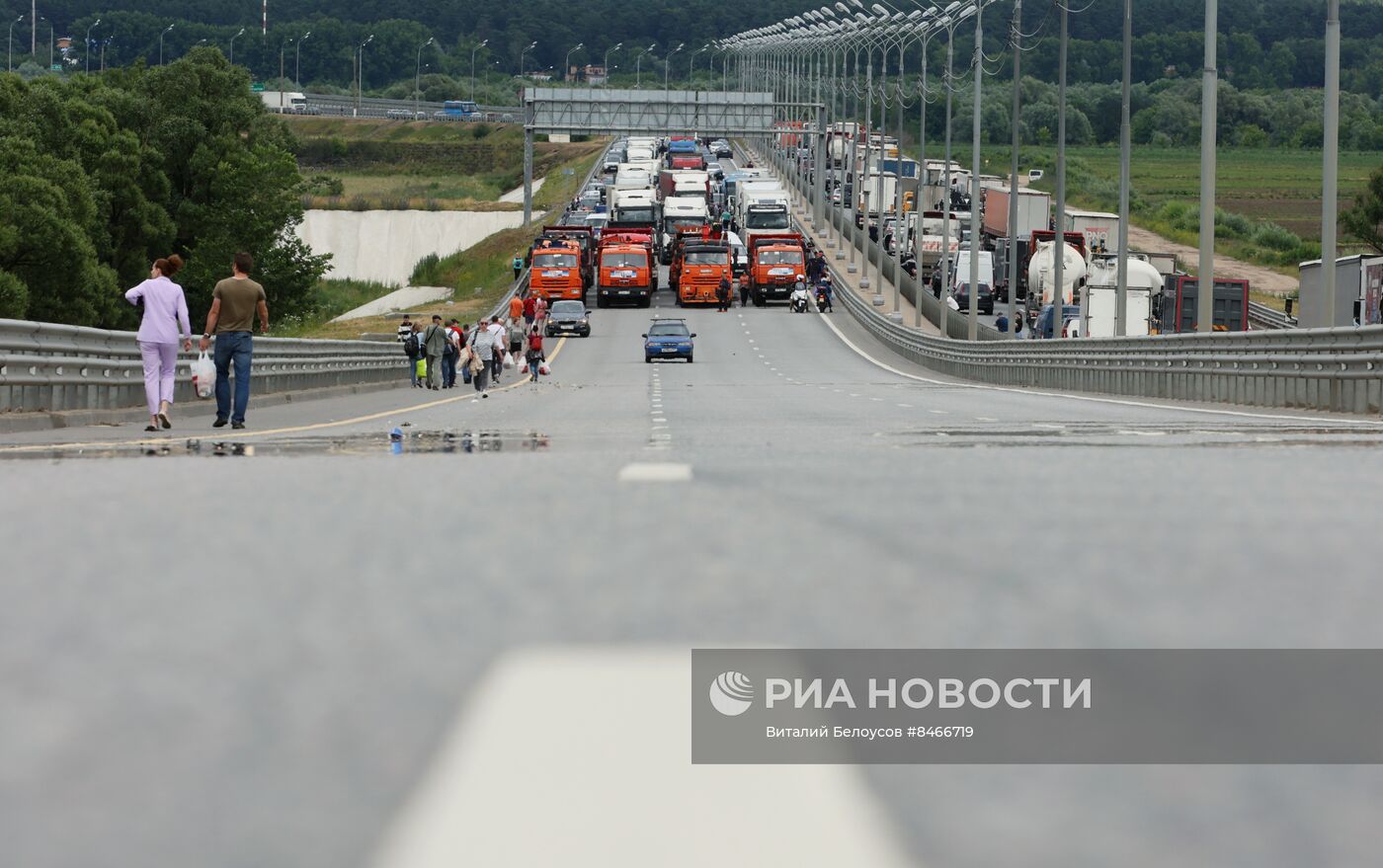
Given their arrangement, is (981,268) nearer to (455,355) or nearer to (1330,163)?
(455,355)

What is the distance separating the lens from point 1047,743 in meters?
3.70

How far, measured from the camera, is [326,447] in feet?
50.5

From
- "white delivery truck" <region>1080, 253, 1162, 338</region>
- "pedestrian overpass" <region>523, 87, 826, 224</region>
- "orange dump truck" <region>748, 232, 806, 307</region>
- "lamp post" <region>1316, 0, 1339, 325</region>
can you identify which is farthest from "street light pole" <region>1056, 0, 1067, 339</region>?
"pedestrian overpass" <region>523, 87, 826, 224</region>

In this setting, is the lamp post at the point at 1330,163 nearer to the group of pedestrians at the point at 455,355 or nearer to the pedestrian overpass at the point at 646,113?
the group of pedestrians at the point at 455,355

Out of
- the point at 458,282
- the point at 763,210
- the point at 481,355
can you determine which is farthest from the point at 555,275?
the point at 481,355

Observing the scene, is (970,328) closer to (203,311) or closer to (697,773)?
(203,311)

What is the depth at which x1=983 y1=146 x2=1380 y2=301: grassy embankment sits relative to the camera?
13562cm

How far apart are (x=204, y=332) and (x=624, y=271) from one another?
74.1 metres

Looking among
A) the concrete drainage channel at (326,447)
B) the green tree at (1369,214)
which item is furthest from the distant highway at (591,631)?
the green tree at (1369,214)

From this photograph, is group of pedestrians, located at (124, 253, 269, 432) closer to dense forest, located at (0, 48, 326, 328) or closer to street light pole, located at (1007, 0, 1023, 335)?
street light pole, located at (1007, 0, 1023, 335)

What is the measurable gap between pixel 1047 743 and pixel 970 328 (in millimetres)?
69124

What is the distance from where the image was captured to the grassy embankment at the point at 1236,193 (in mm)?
135625

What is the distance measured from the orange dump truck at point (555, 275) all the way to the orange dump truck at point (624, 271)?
1.22 meters

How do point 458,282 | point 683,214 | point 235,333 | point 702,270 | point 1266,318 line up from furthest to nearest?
point 458,282, point 683,214, point 702,270, point 1266,318, point 235,333
